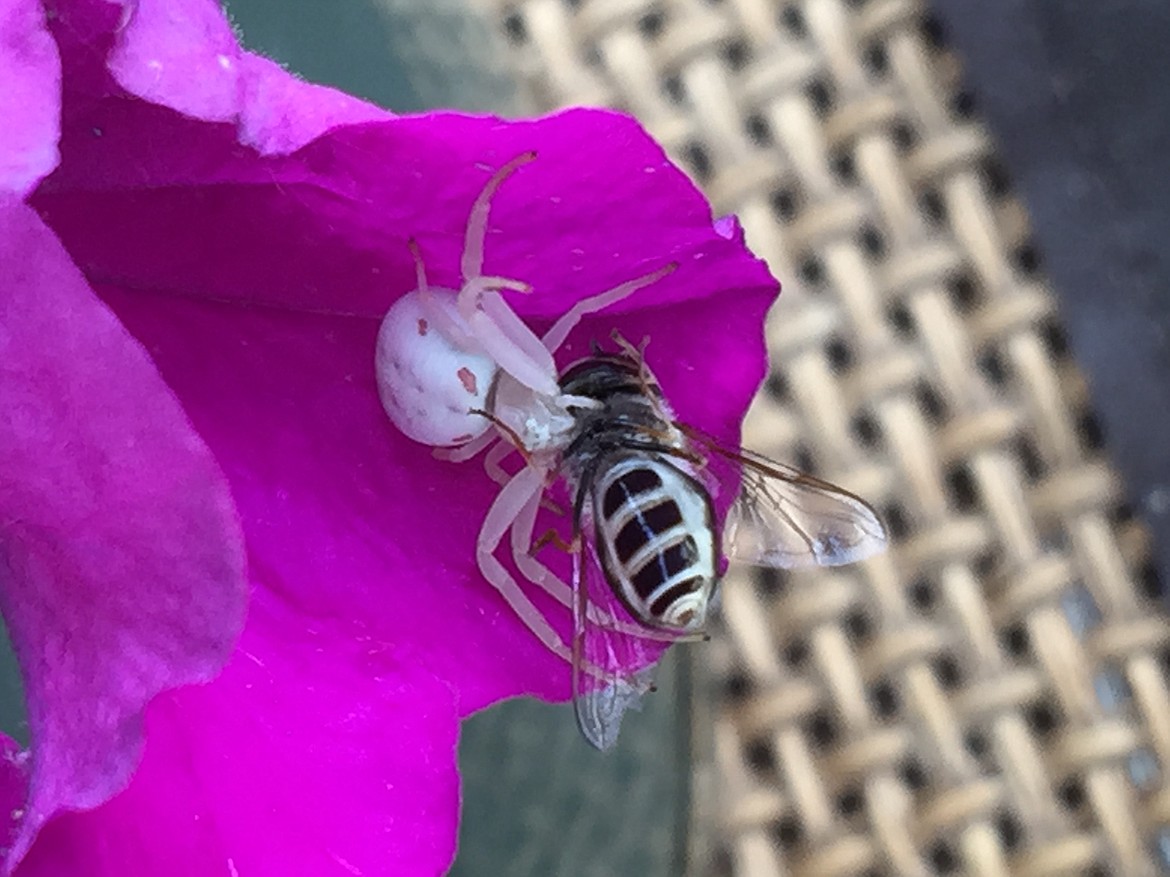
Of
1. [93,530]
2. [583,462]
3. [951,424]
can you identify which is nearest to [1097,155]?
[951,424]

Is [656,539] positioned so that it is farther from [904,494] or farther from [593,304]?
[904,494]

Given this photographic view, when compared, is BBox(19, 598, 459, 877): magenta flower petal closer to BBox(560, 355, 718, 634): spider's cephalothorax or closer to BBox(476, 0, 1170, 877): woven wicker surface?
BBox(560, 355, 718, 634): spider's cephalothorax

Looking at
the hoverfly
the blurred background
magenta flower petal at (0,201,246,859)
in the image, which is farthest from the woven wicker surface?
magenta flower petal at (0,201,246,859)

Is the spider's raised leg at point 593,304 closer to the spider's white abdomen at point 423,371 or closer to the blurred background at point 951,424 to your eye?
the spider's white abdomen at point 423,371

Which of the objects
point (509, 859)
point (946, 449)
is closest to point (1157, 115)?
point (946, 449)

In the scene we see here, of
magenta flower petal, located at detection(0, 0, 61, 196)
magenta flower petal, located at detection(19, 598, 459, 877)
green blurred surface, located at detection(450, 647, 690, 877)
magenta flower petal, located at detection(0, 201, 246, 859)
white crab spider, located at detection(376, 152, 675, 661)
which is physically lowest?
green blurred surface, located at detection(450, 647, 690, 877)

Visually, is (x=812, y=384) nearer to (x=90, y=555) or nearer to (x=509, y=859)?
(x=509, y=859)
